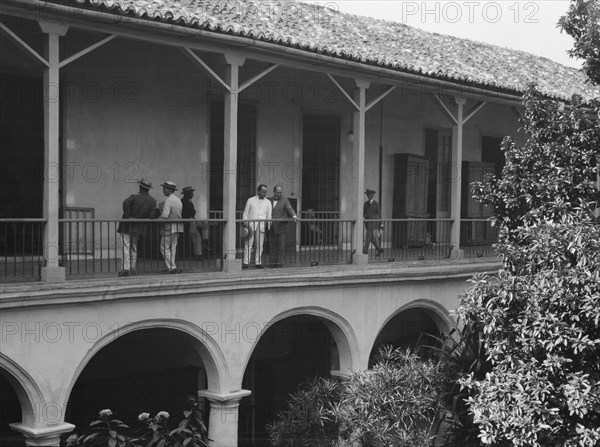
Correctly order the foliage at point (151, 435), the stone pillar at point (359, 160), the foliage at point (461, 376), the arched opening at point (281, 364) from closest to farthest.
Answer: the foliage at point (151, 435) → the foliage at point (461, 376) → the stone pillar at point (359, 160) → the arched opening at point (281, 364)

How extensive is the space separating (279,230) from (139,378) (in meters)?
3.57

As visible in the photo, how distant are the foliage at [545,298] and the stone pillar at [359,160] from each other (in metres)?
2.87

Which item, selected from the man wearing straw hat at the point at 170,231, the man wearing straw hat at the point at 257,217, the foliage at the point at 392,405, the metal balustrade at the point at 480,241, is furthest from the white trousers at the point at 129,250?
the metal balustrade at the point at 480,241

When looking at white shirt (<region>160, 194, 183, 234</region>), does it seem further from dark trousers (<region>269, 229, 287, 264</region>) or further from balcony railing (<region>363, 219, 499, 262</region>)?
balcony railing (<region>363, 219, 499, 262</region>)

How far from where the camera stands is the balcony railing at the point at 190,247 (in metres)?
11.8

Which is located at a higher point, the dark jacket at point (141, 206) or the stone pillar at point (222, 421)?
the dark jacket at point (141, 206)

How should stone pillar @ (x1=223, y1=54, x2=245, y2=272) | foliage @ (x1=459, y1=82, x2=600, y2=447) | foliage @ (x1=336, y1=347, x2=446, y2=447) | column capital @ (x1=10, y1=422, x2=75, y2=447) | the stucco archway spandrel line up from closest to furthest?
column capital @ (x1=10, y1=422, x2=75, y2=447) → foliage @ (x1=459, y1=82, x2=600, y2=447) → stone pillar @ (x1=223, y1=54, x2=245, y2=272) → foliage @ (x1=336, y1=347, x2=446, y2=447) → the stucco archway spandrel

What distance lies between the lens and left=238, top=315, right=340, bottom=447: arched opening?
54.1 feet

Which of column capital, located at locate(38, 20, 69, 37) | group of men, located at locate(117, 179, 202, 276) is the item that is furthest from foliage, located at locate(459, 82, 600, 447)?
column capital, located at locate(38, 20, 69, 37)

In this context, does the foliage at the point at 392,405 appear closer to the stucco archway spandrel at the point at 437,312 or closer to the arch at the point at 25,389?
the stucco archway spandrel at the point at 437,312

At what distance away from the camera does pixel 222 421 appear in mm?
12672

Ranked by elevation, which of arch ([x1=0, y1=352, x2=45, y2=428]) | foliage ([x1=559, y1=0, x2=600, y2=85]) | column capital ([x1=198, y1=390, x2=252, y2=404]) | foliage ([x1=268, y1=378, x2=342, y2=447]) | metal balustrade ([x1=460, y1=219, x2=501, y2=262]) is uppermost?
foliage ([x1=559, y1=0, x2=600, y2=85])

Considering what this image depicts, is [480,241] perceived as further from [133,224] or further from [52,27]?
Result: [52,27]

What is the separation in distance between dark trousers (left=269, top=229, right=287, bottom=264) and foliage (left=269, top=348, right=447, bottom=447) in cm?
207
